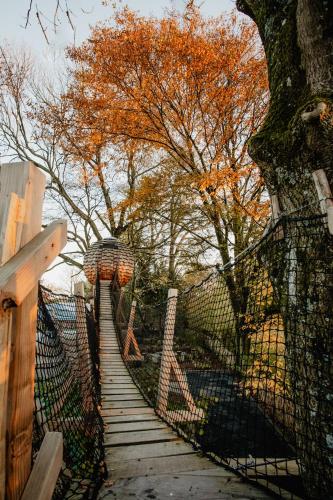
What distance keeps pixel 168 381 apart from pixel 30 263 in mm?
4101

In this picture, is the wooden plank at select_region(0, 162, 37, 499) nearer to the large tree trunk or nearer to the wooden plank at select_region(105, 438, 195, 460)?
the large tree trunk

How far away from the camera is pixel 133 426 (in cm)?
372

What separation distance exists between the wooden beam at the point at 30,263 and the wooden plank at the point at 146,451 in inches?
98.3

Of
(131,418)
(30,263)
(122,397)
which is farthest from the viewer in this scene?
(122,397)

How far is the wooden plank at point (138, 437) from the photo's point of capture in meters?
3.18

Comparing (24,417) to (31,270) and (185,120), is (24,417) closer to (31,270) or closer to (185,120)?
(31,270)

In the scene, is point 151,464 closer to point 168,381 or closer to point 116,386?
point 168,381

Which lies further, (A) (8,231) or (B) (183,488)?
(B) (183,488)

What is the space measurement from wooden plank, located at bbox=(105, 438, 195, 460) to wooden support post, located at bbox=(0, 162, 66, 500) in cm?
212

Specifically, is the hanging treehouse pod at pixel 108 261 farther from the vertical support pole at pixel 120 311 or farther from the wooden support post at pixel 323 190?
the wooden support post at pixel 323 190

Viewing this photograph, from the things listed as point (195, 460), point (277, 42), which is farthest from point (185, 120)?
point (195, 460)

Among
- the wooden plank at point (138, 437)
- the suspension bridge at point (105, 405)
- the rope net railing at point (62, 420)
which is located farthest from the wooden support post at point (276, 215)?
the wooden plank at point (138, 437)

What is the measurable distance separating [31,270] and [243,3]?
12.9ft

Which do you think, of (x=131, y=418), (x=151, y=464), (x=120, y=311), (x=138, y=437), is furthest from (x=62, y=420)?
(x=120, y=311)
